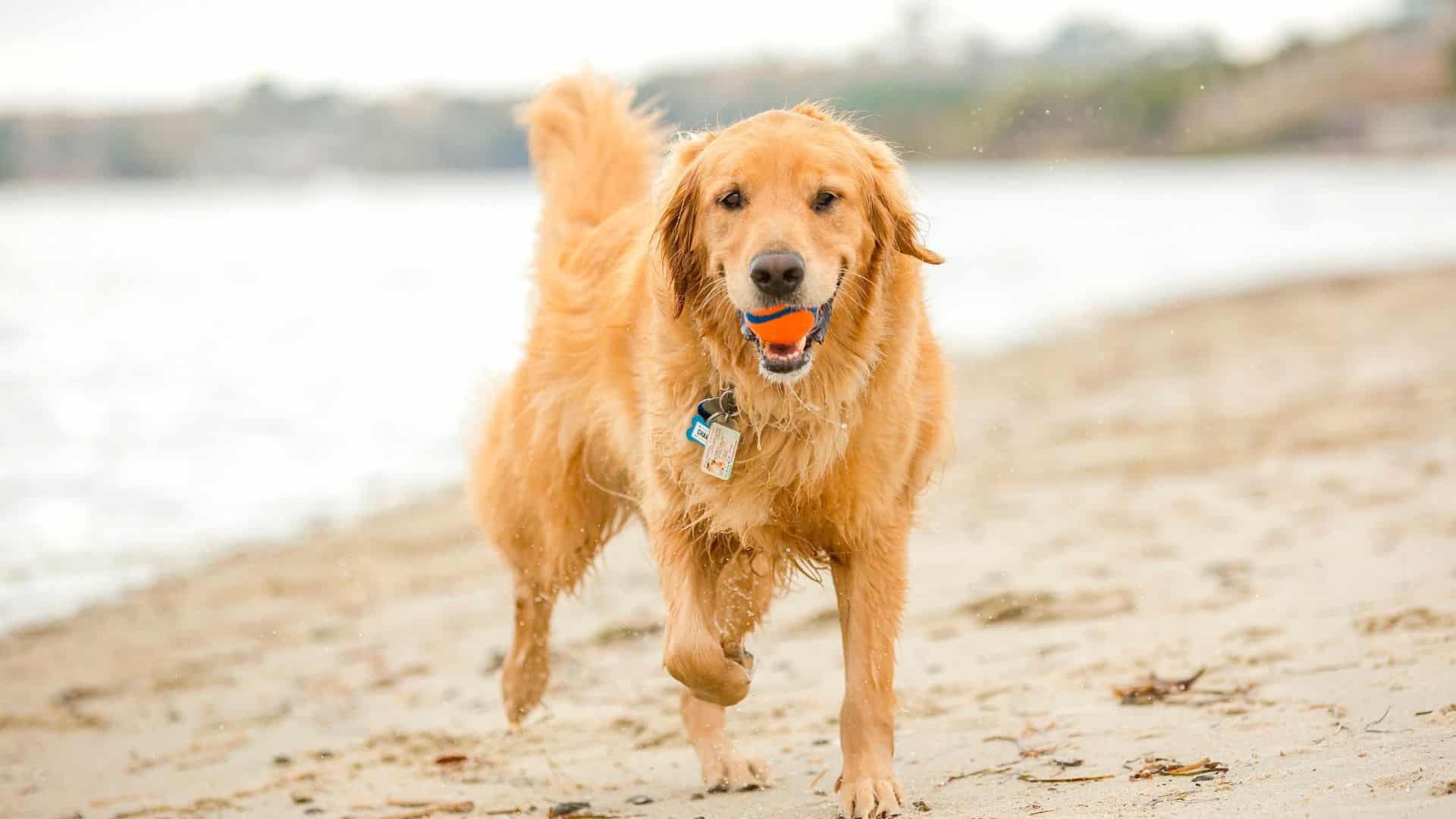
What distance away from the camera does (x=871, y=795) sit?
11.5 ft

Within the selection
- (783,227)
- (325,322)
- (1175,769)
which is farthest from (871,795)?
(325,322)

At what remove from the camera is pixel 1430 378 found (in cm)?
911

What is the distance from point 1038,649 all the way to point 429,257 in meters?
31.6

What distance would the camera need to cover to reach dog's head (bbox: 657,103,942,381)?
342 centimetres

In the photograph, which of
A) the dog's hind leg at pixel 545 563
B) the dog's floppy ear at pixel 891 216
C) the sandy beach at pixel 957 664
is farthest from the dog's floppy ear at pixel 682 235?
the dog's hind leg at pixel 545 563

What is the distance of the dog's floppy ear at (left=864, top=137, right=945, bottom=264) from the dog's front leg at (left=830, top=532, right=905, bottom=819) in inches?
29.8

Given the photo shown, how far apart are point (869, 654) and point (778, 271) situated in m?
1.07

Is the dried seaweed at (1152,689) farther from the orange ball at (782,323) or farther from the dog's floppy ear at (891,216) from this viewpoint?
the orange ball at (782,323)

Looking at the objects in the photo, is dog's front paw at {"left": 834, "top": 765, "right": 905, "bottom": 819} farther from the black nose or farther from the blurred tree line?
the blurred tree line

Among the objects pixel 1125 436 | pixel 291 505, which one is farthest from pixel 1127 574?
pixel 291 505

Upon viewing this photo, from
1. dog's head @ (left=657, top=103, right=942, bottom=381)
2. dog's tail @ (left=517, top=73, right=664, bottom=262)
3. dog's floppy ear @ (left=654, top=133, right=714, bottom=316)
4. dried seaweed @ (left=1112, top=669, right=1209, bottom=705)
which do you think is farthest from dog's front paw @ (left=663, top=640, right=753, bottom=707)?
dog's tail @ (left=517, top=73, right=664, bottom=262)

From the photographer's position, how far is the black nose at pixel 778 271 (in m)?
3.34

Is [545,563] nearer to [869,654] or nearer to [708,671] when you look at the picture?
[708,671]

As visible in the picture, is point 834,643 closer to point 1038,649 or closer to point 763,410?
point 1038,649
